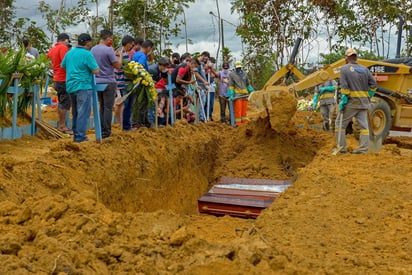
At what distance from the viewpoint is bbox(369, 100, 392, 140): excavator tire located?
12531mm

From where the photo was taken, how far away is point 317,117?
17.6 meters

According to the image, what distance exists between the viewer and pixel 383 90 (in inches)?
506

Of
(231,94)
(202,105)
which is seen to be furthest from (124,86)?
(231,94)

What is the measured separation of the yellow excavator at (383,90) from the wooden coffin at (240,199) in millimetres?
2926

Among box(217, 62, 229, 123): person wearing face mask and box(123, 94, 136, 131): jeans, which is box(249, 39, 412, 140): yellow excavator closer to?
box(217, 62, 229, 123): person wearing face mask

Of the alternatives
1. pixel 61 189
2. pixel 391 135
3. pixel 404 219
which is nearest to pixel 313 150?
pixel 391 135

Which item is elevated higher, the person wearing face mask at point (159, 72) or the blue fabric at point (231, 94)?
the person wearing face mask at point (159, 72)

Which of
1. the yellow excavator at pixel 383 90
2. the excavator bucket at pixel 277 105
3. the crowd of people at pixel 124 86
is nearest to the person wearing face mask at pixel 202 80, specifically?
the crowd of people at pixel 124 86

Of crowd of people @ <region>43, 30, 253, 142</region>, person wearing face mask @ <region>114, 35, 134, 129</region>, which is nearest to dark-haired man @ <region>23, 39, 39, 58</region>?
crowd of people @ <region>43, 30, 253, 142</region>

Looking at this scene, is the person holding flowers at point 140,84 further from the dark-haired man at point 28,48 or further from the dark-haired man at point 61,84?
the dark-haired man at point 28,48

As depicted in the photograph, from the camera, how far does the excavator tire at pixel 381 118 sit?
1253cm

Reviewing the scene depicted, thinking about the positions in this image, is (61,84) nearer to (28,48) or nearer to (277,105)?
(28,48)

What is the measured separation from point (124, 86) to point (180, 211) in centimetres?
265

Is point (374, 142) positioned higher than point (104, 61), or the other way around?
point (104, 61)
